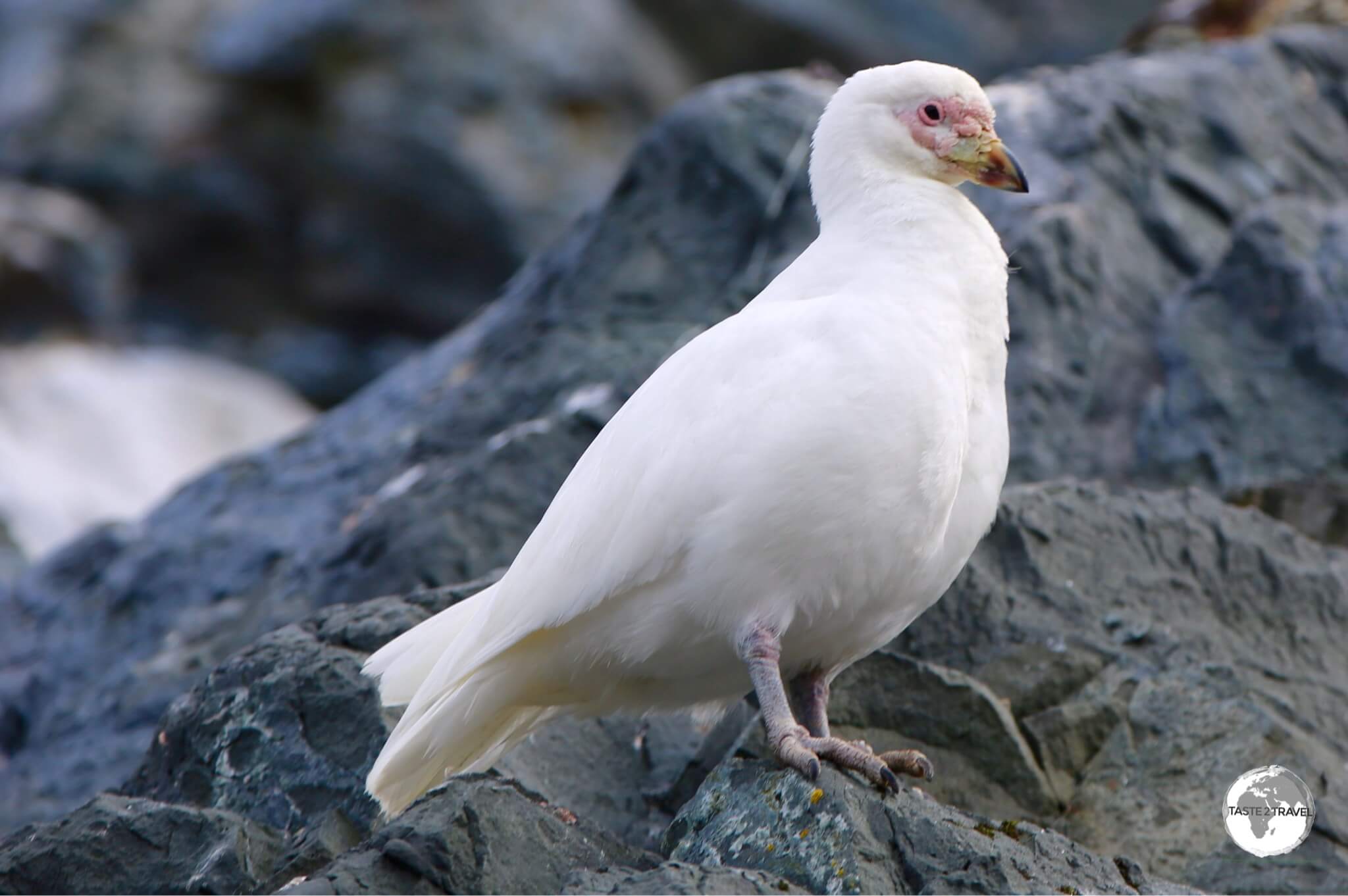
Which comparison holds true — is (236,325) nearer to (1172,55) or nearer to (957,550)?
(1172,55)

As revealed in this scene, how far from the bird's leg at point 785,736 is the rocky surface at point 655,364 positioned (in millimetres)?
2741

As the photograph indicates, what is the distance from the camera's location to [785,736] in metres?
4.86

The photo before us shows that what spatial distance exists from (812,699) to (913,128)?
81.5 inches

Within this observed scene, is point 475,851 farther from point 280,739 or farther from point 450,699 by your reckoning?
point 280,739

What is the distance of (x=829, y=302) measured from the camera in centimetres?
532

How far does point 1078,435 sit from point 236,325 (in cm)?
1634

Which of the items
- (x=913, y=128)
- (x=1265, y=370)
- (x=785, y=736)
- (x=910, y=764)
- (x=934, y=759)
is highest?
(x=913, y=128)

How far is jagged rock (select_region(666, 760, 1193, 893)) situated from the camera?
14.9 ft

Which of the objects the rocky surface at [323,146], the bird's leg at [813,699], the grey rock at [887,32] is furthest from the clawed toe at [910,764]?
the grey rock at [887,32]

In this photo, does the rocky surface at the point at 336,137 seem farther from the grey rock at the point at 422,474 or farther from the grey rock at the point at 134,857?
the grey rock at the point at 134,857

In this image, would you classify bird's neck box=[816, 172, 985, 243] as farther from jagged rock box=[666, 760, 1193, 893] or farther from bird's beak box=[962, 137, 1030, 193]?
jagged rock box=[666, 760, 1193, 893]

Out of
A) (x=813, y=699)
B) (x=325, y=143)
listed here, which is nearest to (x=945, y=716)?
(x=813, y=699)

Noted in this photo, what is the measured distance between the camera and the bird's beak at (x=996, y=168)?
5.84 metres

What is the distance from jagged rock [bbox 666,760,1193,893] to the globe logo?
30.6 inches
